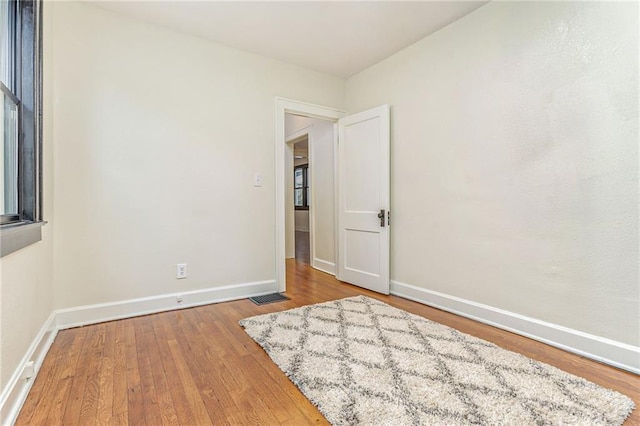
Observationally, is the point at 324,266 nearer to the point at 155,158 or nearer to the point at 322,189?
the point at 322,189

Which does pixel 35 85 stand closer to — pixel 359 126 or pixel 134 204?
pixel 134 204

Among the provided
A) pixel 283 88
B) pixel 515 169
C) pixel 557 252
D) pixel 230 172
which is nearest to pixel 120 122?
pixel 230 172

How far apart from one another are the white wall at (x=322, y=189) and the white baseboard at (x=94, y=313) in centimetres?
127

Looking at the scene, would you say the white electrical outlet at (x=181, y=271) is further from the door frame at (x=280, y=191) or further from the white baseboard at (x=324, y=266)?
the white baseboard at (x=324, y=266)

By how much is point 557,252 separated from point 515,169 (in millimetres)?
652

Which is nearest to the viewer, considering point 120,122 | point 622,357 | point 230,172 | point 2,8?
point 2,8

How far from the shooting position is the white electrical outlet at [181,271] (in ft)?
9.58

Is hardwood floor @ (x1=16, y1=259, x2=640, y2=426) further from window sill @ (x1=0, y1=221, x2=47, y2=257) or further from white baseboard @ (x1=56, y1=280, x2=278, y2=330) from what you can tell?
window sill @ (x1=0, y1=221, x2=47, y2=257)

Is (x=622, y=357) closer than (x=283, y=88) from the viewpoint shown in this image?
Yes

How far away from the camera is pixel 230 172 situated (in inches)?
125

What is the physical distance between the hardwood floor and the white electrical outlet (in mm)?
380

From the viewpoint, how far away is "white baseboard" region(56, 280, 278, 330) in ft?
8.14

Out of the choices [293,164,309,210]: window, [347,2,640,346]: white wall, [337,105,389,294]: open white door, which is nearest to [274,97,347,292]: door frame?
[337,105,389,294]: open white door

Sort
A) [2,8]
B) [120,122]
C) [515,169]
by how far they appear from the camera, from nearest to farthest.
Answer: [2,8] < [515,169] < [120,122]
